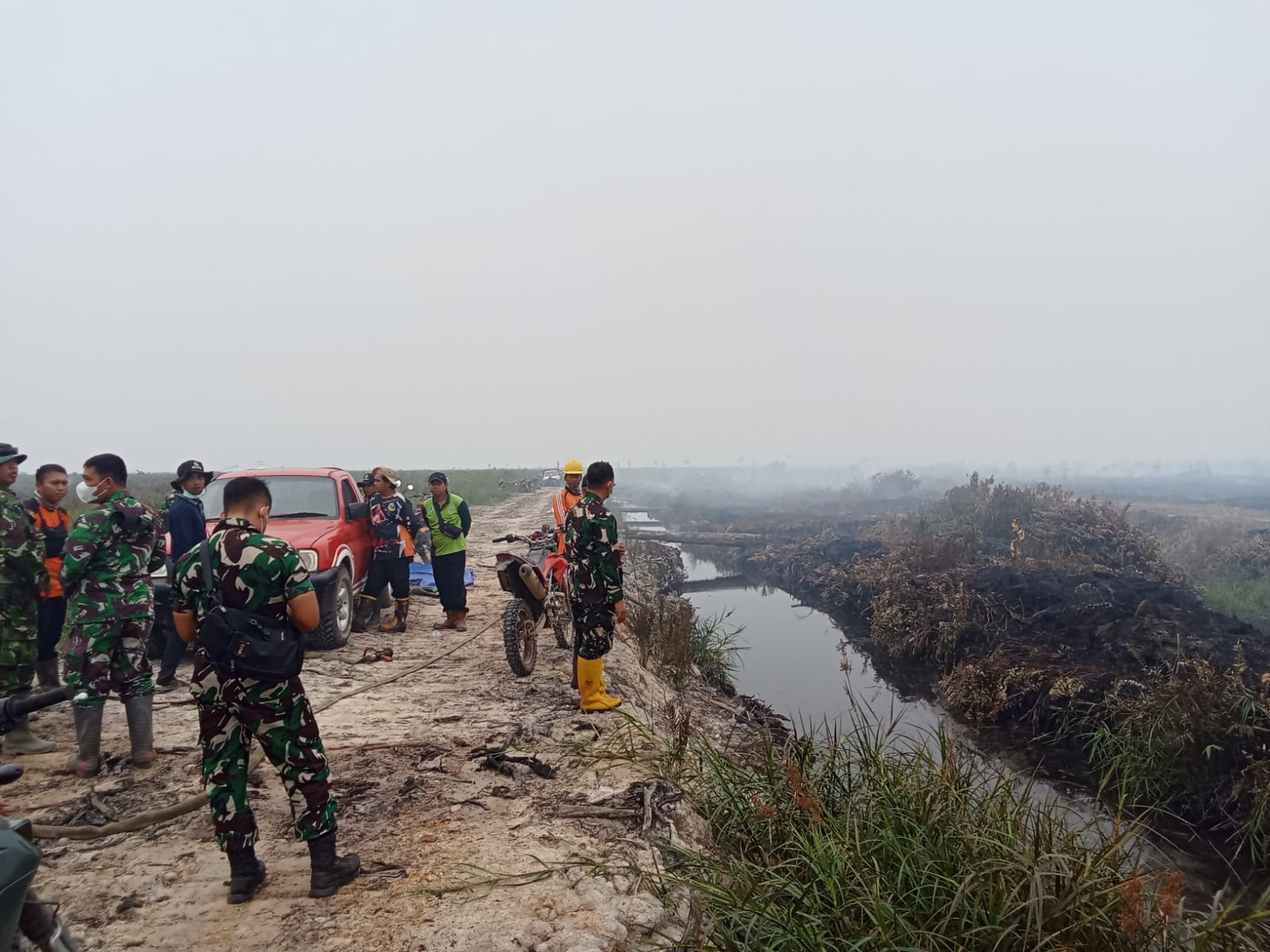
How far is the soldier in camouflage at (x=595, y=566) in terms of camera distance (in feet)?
16.9

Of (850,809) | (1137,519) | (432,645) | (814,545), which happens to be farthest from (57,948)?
(1137,519)

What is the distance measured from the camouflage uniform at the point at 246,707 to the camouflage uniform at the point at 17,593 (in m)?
2.43

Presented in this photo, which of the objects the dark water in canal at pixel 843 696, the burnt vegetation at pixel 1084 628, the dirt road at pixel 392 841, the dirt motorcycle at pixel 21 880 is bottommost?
the dark water in canal at pixel 843 696

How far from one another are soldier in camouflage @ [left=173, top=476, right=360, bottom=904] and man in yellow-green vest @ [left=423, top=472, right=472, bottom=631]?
4.08 m

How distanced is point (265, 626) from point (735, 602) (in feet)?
42.5

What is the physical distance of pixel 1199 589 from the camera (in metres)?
12.3

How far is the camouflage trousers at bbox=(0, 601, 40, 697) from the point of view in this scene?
14.6 feet

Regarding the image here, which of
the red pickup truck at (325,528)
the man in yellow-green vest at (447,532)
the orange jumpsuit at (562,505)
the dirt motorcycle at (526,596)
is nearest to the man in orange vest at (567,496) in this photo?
the orange jumpsuit at (562,505)

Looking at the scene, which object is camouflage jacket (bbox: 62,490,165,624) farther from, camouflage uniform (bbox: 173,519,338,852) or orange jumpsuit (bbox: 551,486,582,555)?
orange jumpsuit (bbox: 551,486,582,555)

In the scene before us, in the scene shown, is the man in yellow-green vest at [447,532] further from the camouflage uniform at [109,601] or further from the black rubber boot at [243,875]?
the black rubber boot at [243,875]

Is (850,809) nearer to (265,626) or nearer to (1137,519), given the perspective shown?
(265,626)

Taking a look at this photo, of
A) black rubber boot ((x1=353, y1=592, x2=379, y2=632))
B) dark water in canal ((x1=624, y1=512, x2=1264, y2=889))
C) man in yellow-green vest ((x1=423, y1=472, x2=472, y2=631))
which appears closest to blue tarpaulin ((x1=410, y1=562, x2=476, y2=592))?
black rubber boot ((x1=353, y1=592, x2=379, y2=632))

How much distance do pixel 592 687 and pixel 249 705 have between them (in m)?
2.99

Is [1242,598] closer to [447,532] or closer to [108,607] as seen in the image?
[447,532]
